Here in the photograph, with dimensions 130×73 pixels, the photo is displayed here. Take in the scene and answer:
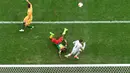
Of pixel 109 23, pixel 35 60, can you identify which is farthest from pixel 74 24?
pixel 35 60

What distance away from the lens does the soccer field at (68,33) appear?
14.8 m

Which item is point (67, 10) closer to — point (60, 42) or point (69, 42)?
point (69, 42)

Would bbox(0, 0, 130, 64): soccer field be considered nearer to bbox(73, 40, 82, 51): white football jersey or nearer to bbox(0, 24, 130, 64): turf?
bbox(0, 24, 130, 64): turf

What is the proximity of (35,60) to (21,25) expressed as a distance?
2109mm

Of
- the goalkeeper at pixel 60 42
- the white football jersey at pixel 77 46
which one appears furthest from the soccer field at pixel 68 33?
the white football jersey at pixel 77 46

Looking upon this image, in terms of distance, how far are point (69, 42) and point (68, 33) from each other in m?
0.52

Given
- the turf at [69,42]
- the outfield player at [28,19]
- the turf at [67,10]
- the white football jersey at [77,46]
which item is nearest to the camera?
the white football jersey at [77,46]

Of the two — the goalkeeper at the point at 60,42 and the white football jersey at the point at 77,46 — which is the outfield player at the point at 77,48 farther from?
the goalkeeper at the point at 60,42

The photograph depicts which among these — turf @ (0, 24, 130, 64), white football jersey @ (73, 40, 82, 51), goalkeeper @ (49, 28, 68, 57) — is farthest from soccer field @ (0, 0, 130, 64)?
white football jersey @ (73, 40, 82, 51)

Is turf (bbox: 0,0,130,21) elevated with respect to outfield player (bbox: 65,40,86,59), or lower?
elevated

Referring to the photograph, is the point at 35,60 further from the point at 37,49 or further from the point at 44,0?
the point at 44,0

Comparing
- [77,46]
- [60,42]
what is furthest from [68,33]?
[77,46]

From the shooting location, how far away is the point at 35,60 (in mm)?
14695

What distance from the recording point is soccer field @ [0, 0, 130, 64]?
1479 cm
